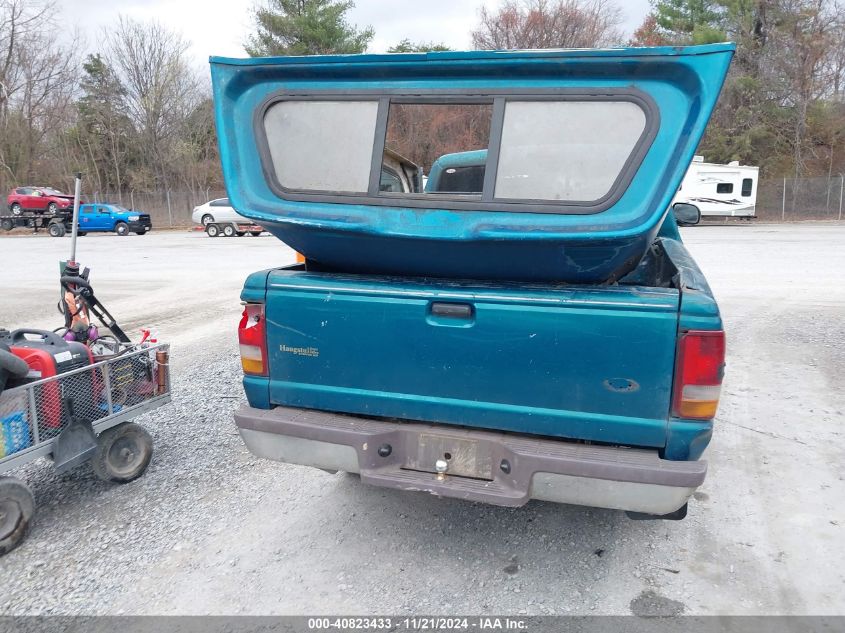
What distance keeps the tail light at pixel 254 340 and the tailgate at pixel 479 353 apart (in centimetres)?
6

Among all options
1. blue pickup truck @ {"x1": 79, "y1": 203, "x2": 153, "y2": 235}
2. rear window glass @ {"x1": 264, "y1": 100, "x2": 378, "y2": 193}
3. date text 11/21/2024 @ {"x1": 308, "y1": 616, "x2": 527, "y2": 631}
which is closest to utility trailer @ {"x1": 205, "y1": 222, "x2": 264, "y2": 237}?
blue pickup truck @ {"x1": 79, "y1": 203, "x2": 153, "y2": 235}

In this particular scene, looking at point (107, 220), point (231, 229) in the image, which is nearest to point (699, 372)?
point (231, 229)

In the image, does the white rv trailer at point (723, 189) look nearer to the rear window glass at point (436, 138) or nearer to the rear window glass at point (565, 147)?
the rear window glass at point (436, 138)

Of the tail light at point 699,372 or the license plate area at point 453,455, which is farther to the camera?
the license plate area at point 453,455

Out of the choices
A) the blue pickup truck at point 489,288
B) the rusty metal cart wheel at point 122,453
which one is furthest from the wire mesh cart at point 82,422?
the blue pickup truck at point 489,288

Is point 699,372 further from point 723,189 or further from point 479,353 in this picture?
point 723,189

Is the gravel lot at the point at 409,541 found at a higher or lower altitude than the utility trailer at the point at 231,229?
lower

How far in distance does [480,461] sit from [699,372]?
3.29ft

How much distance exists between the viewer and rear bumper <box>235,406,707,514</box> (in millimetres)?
2477

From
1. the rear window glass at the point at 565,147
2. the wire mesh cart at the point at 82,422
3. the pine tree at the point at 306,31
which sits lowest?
the wire mesh cart at the point at 82,422

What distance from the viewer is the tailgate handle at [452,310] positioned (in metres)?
2.69

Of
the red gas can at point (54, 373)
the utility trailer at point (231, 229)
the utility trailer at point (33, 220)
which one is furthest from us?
the utility trailer at point (33, 220)

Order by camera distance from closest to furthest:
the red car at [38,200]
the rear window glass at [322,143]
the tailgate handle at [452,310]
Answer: the tailgate handle at [452,310] → the rear window glass at [322,143] → the red car at [38,200]

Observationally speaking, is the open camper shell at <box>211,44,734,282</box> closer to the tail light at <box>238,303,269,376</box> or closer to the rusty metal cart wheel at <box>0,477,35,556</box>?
the tail light at <box>238,303,269,376</box>
